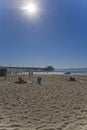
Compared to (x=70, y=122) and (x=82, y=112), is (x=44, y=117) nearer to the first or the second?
(x=70, y=122)

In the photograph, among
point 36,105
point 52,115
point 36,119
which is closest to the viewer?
point 36,119

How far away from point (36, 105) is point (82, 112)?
211cm

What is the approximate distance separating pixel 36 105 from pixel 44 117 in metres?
2.25

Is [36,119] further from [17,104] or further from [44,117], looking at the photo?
[17,104]

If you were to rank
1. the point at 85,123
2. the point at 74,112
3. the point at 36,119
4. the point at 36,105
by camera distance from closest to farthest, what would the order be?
the point at 85,123
the point at 36,119
the point at 74,112
the point at 36,105

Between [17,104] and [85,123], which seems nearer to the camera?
[85,123]

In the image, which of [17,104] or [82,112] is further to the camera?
[17,104]

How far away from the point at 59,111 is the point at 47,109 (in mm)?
543

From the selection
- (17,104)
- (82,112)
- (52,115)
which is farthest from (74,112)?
(17,104)

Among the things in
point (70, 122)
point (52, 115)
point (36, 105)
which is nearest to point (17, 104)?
point (36, 105)

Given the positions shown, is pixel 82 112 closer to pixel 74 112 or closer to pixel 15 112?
pixel 74 112

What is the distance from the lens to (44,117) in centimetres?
787

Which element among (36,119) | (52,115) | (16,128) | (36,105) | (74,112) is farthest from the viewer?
(36,105)

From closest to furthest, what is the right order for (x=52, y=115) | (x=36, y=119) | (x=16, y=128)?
(x=16, y=128), (x=36, y=119), (x=52, y=115)
